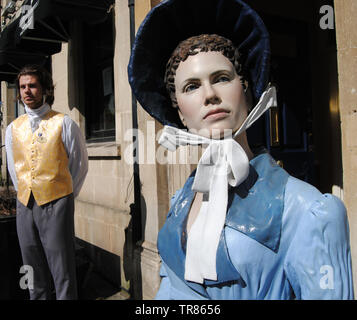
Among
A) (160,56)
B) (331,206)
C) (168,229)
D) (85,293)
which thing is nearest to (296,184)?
(331,206)

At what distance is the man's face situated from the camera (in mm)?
2672

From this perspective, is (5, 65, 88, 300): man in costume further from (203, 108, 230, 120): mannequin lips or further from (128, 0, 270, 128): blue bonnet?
(203, 108, 230, 120): mannequin lips

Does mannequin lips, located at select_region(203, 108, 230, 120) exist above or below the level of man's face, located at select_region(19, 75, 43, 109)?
below

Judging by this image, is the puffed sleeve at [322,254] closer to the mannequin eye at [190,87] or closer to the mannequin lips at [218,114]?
the mannequin lips at [218,114]

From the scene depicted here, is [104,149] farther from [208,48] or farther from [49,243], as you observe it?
[208,48]

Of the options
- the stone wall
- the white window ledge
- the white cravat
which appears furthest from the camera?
the white window ledge

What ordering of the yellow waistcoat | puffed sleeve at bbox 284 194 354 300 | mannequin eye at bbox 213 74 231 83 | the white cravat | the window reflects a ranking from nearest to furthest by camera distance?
1. puffed sleeve at bbox 284 194 354 300
2. the white cravat
3. mannequin eye at bbox 213 74 231 83
4. the yellow waistcoat
5. the window

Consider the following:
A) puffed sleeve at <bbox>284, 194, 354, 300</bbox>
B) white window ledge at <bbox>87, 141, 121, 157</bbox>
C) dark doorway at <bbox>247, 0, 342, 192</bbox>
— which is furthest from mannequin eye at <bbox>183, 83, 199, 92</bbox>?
white window ledge at <bbox>87, 141, 121, 157</bbox>

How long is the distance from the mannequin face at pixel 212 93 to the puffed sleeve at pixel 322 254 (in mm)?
408

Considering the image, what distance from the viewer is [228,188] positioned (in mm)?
1077

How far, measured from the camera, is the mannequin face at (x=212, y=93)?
1055 millimetres

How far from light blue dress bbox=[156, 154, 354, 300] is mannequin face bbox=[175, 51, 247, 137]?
0.21 meters

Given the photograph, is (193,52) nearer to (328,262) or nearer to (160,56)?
(160,56)

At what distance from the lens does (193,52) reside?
1.11m
